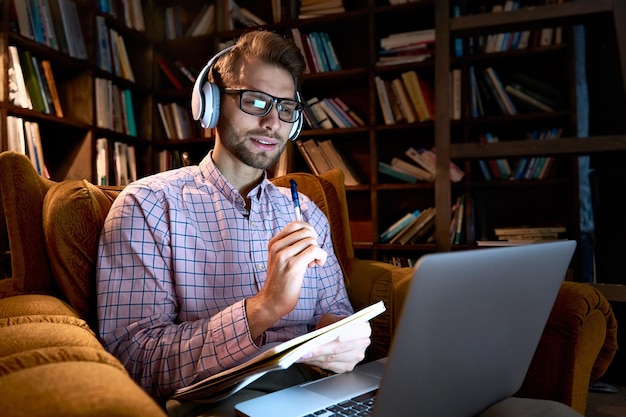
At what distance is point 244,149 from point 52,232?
0.47 meters

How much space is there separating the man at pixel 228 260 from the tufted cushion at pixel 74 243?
54 millimetres

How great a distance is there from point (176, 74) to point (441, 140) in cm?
229

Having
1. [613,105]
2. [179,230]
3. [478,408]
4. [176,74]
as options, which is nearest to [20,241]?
[179,230]

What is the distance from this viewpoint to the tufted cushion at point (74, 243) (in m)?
0.99

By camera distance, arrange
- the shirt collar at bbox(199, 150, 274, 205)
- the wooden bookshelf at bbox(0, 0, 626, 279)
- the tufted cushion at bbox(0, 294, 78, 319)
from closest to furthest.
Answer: the tufted cushion at bbox(0, 294, 78, 319) → the shirt collar at bbox(199, 150, 274, 205) → the wooden bookshelf at bbox(0, 0, 626, 279)

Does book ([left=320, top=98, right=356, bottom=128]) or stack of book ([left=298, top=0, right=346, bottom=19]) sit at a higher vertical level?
stack of book ([left=298, top=0, right=346, bottom=19])

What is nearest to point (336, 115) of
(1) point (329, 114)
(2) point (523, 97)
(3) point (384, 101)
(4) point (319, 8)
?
(1) point (329, 114)

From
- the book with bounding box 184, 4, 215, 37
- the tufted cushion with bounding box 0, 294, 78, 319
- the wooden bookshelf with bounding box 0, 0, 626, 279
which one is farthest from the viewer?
the book with bounding box 184, 4, 215, 37

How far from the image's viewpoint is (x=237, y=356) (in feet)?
2.78

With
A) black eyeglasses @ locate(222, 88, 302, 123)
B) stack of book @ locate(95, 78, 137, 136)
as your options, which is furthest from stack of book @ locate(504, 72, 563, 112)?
stack of book @ locate(95, 78, 137, 136)

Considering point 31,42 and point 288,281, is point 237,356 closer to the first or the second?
point 288,281

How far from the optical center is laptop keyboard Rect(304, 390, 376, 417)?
71cm

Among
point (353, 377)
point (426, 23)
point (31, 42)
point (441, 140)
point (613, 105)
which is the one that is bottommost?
point (353, 377)

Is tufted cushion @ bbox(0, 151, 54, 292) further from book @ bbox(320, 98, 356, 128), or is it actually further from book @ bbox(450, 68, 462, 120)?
book @ bbox(450, 68, 462, 120)
